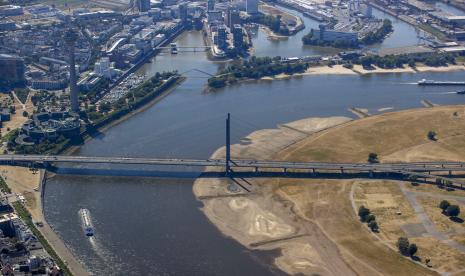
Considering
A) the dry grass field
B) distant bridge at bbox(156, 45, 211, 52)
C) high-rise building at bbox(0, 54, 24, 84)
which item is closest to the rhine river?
distant bridge at bbox(156, 45, 211, 52)

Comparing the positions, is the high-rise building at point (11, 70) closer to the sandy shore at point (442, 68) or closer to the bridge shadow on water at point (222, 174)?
the bridge shadow on water at point (222, 174)

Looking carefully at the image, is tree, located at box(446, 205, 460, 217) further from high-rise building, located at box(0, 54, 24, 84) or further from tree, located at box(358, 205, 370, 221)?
high-rise building, located at box(0, 54, 24, 84)

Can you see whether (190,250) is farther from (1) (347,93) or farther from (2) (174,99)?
(1) (347,93)

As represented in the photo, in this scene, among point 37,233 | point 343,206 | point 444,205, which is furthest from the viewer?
point 343,206

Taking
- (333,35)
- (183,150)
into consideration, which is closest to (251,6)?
(333,35)

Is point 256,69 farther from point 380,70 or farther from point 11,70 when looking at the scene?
point 11,70

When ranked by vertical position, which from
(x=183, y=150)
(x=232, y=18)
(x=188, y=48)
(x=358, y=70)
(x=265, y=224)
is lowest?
(x=265, y=224)
